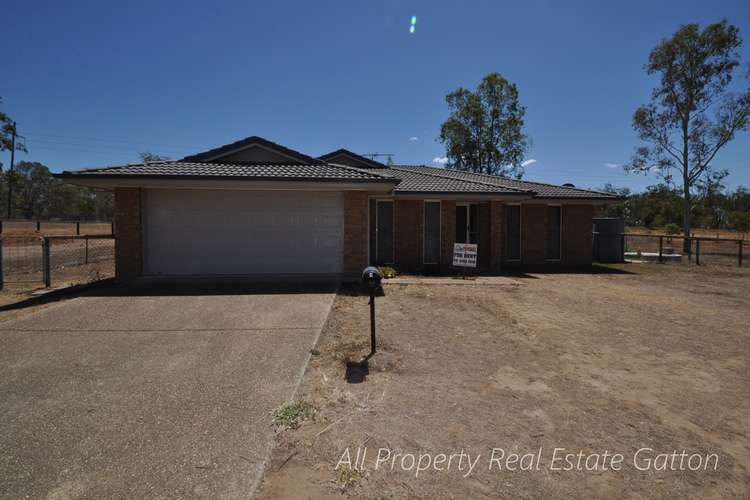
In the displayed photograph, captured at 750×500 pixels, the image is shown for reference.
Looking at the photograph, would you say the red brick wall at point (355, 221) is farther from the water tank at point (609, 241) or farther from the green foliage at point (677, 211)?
the green foliage at point (677, 211)

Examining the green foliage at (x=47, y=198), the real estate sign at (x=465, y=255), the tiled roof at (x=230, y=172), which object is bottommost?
the real estate sign at (x=465, y=255)

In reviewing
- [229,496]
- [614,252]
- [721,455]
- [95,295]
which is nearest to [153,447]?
[229,496]

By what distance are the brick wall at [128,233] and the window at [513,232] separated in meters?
11.4

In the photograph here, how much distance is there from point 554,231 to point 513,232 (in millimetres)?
1730

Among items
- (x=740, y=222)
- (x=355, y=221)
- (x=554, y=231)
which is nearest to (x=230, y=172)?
(x=355, y=221)

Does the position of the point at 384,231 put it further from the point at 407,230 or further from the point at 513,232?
the point at 513,232

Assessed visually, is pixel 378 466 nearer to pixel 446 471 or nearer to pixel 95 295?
pixel 446 471

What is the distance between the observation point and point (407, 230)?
11.6m

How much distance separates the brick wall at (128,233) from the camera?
866 cm

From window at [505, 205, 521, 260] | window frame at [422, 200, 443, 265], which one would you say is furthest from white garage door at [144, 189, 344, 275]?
window at [505, 205, 521, 260]

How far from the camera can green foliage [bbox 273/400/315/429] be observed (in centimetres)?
280

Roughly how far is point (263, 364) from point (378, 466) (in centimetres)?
209

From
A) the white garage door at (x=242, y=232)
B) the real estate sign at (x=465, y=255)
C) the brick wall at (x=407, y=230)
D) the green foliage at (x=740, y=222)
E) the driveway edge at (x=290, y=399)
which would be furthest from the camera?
the green foliage at (x=740, y=222)

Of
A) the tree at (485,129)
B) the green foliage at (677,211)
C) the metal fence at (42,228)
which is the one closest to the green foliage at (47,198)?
the metal fence at (42,228)
